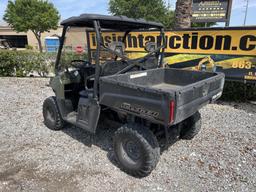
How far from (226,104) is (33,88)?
252 inches

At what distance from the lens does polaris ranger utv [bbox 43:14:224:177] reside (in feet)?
8.54

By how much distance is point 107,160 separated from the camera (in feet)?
11.3

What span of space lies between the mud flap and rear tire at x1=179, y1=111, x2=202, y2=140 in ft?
5.07

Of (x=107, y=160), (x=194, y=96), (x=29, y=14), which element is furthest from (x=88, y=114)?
(x=29, y=14)

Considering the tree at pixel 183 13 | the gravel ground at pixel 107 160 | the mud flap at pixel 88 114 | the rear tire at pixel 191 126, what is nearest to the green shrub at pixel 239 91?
the gravel ground at pixel 107 160

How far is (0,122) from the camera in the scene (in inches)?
195

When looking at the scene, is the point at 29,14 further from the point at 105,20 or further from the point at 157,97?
the point at 157,97

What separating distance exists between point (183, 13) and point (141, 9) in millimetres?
14378

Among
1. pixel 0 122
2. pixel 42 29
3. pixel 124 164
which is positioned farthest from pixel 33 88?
pixel 42 29

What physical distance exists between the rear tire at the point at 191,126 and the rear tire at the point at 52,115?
232 cm

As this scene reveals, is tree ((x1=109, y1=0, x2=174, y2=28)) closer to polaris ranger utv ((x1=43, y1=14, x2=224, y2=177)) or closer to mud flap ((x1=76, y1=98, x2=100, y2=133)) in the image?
polaris ranger utv ((x1=43, y1=14, x2=224, y2=177))

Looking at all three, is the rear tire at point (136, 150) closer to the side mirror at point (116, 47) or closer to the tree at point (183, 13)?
the side mirror at point (116, 47)

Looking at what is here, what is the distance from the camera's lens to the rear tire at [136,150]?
2.85 m

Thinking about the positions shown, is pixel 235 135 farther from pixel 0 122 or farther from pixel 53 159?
pixel 0 122
